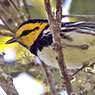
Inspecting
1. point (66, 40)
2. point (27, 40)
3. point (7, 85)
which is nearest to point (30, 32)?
point (27, 40)

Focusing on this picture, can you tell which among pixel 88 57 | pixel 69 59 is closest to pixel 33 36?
pixel 69 59

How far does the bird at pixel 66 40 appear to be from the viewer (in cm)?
227

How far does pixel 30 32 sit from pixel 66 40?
481 millimetres

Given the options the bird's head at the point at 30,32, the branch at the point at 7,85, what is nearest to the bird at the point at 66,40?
the bird's head at the point at 30,32

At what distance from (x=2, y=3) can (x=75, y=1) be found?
1322mm

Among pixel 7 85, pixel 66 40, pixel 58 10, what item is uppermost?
pixel 66 40

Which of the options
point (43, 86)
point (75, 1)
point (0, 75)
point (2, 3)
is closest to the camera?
point (0, 75)

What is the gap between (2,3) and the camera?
4.05m

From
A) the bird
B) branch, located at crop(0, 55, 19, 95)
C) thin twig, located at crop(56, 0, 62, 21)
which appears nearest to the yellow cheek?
the bird

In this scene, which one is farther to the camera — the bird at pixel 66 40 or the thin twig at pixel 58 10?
the bird at pixel 66 40

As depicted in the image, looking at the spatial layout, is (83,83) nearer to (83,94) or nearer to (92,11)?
(83,94)

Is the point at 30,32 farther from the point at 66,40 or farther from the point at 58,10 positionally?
the point at 58,10

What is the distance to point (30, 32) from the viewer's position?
2.57 m

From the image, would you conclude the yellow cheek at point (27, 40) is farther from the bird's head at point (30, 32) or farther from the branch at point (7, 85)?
the branch at point (7, 85)
